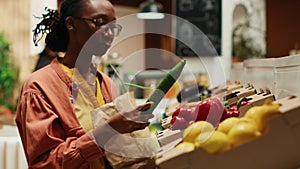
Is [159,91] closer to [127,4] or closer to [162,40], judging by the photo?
[127,4]

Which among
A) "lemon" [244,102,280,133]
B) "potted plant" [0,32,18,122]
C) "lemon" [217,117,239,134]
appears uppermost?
"lemon" [244,102,280,133]

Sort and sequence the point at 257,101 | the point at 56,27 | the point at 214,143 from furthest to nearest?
the point at 56,27 < the point at 257,101 < the point at 214,143

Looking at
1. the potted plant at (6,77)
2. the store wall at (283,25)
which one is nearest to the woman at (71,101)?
the potted plant at (6,77)

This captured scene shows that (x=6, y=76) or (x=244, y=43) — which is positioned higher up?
(x=244, y=43)

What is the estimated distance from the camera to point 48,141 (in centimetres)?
141

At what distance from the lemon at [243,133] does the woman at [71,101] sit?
0.30 metres

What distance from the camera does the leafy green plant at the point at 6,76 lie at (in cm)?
543

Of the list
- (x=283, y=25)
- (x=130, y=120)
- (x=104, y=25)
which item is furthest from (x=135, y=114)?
(x=283, y=25)

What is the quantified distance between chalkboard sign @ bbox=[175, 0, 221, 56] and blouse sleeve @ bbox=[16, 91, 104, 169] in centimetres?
284

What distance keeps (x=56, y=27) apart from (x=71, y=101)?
0.34 m

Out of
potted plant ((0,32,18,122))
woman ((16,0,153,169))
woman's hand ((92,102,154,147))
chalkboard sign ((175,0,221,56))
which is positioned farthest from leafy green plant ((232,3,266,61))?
woman's hand ((92,102,154,147))

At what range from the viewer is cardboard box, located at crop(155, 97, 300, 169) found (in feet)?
3.27

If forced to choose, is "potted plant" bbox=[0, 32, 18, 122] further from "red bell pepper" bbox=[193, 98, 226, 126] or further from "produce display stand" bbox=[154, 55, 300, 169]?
"produce display stand" bbox=[154, 55, 300, 169]

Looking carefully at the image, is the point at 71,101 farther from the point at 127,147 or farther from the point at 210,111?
the point at 210,111
